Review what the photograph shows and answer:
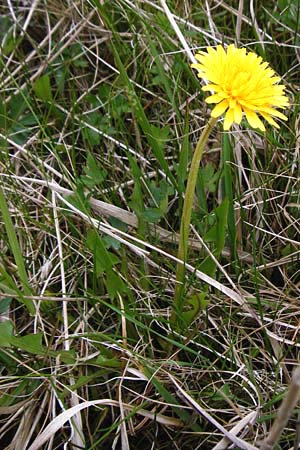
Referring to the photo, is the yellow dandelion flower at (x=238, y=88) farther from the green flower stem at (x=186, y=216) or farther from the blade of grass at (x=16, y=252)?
the blade of grass at (x=16, y=252)

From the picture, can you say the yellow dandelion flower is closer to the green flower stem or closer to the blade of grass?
the green flower stem

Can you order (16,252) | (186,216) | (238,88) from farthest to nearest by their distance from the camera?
(16,252) < (186,216) < (238,88)

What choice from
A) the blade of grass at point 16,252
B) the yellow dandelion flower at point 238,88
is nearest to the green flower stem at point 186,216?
the yellow dandelion flower at point 238,88

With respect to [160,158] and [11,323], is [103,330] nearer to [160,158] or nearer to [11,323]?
[11,323]

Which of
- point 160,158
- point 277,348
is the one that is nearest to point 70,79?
point 160,158

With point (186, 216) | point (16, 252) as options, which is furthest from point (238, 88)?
point (16, 252)

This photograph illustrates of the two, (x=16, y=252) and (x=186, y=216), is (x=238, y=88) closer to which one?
(x=186, y=216)

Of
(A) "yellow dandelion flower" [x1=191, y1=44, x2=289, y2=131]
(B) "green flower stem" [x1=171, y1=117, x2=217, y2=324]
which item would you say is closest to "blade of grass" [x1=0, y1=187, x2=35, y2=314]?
(B) "green flower stem" [x1=171, y1=117, x2=217, y2=324]
